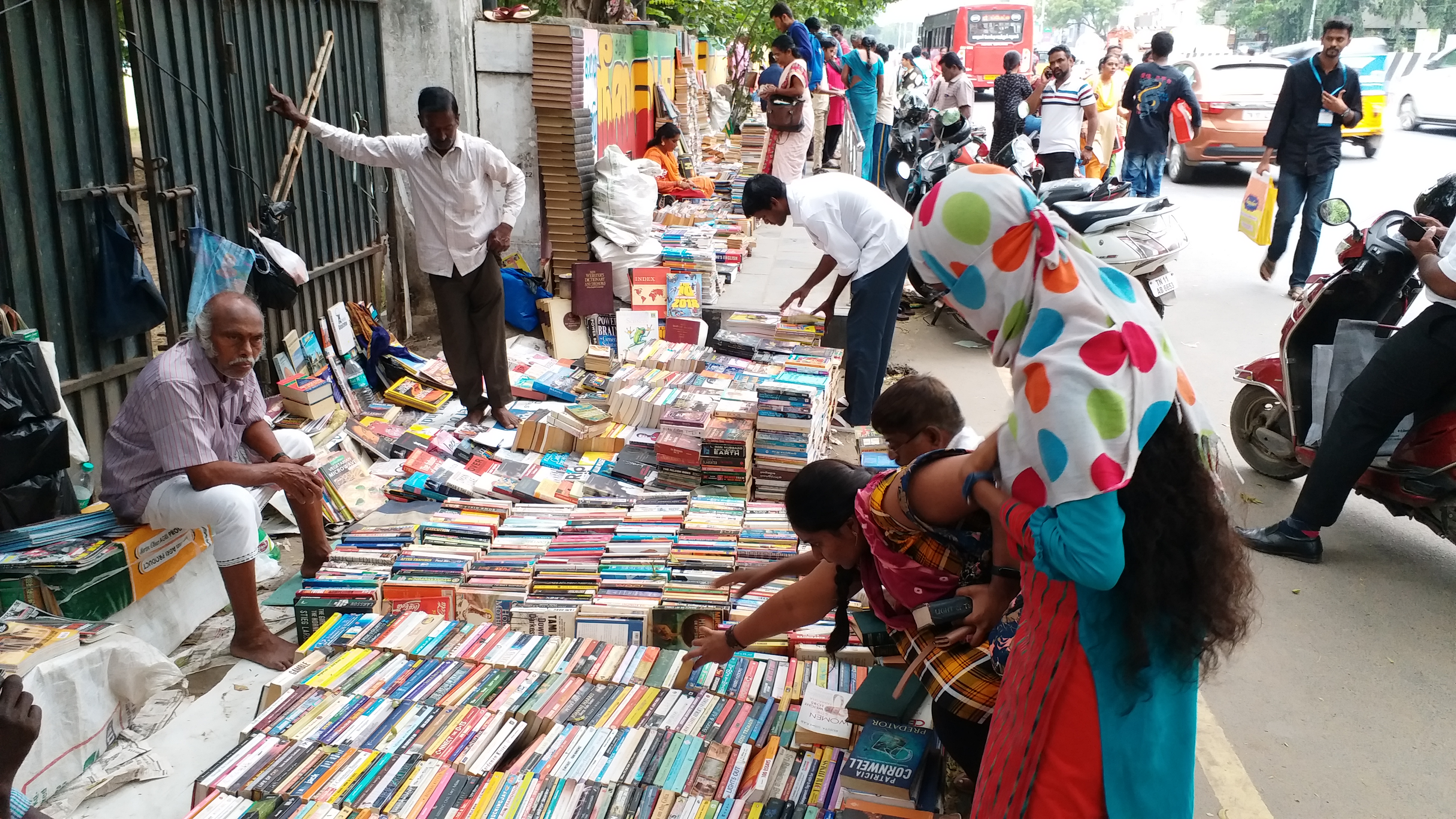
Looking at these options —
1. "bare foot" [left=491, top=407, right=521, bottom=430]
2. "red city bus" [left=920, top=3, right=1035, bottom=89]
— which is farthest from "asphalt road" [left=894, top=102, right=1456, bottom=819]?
"red city bus" [left=920, top=3, right=1035, bottom=89]

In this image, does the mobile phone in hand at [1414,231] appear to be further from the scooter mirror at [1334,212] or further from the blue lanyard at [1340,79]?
the blue lanyard at [1340,79]

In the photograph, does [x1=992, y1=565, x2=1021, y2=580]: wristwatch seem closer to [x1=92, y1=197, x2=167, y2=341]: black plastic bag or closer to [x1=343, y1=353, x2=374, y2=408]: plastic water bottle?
[x1=92, y1=197, x2=167, y2=341]: black plastic bag

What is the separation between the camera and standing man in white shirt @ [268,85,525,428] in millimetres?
5438

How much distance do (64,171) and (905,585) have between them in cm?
371

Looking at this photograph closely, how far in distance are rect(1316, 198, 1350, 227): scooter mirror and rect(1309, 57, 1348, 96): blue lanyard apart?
3.65 metres

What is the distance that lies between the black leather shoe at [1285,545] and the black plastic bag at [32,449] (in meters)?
4.53

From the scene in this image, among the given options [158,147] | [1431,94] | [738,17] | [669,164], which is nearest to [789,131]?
[669,164]

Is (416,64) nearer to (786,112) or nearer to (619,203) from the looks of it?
(619,203)

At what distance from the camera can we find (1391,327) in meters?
4.42

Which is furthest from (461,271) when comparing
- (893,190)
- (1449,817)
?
(893,190)

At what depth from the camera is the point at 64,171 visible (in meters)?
4.09

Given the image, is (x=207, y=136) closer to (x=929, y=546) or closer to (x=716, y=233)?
(x=929, y=546)

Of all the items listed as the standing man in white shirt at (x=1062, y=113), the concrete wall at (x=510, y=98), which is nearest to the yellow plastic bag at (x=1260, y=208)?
the standing man in white shirt at (x=1062, y=113)

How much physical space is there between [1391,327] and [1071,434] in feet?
11.6
